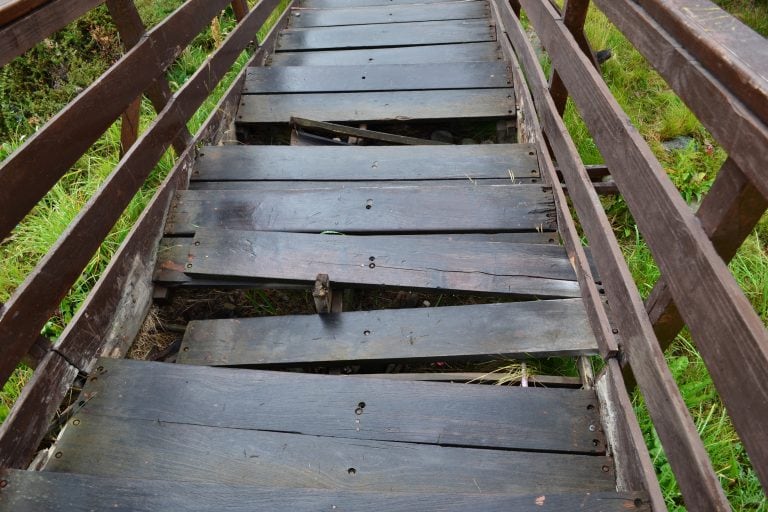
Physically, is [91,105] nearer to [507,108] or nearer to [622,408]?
[622,408]

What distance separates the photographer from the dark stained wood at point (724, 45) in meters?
1.05

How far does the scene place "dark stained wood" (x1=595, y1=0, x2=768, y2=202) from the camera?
106cm

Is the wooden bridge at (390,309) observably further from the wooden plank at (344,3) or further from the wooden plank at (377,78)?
the wooden plank at (344,3)

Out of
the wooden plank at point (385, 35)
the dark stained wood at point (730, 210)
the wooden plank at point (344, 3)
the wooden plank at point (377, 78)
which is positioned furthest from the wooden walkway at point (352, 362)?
the wooden plank at point (344, 3)

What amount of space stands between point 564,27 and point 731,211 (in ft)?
6.18

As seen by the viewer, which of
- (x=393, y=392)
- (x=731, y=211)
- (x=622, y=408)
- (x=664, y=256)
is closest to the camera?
(x=731, y=211)

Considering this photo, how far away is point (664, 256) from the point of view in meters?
1.50

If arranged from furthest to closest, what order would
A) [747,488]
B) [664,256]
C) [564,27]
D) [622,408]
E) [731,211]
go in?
1. [564,27]
2. [747,488]
3. [622,408]
4. [664,256]
5. [731,211]

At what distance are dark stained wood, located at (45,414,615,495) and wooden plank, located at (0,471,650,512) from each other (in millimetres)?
121

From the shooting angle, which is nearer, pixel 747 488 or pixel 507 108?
pixel 747 488

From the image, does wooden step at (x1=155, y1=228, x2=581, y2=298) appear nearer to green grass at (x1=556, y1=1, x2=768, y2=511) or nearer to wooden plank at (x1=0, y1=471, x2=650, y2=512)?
green grass at (x1=556, y1=1, x2=768, y2=511)

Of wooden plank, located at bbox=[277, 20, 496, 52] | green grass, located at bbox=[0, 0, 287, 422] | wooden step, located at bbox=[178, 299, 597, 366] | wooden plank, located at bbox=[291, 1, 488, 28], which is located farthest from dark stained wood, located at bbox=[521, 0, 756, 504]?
wooden plank, located at bbox=[291, 1, 488, 28]

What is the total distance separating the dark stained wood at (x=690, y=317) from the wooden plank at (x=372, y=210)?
0.78m

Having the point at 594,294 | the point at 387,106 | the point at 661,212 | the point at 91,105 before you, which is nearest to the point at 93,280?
the point at 91,105
